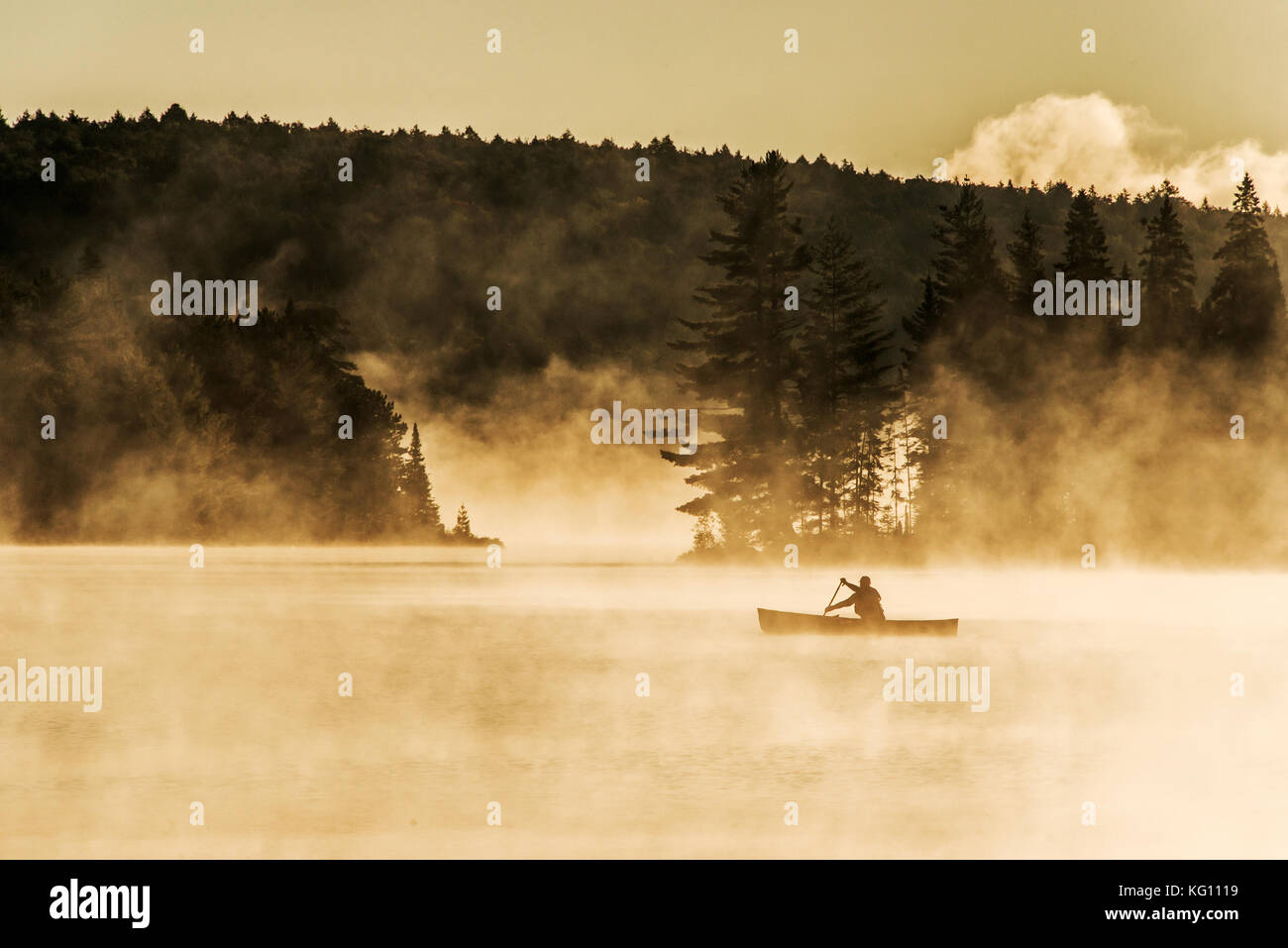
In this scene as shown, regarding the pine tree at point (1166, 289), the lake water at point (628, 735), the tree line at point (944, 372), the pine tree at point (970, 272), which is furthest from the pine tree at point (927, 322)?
the lake water at point (628, 735)

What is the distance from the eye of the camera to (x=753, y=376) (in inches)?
2985

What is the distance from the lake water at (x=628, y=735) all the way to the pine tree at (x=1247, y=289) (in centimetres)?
3074

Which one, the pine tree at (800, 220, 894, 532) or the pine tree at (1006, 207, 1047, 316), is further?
the pine tree at (1006, 207, 1047, 316)

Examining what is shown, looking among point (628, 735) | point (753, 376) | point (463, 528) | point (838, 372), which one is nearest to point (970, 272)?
point (838, 372)

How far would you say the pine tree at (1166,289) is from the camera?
76.4m

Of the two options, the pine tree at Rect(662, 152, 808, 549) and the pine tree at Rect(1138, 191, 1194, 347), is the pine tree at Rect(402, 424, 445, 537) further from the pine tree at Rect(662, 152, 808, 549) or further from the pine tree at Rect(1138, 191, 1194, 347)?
the pine tree at Rect(1138, 191, 1194, 347)

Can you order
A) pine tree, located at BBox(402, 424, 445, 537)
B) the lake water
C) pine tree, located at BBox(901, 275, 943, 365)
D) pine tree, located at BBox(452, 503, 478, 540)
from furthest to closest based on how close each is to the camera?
pine tree, located at BBox(452, 503, 478, 540), pine tree, located at BBox(402, 424, 445, 537), pine tree, located at BBox(901, 275, 943, 365), the lake water

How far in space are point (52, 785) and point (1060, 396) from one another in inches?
2534

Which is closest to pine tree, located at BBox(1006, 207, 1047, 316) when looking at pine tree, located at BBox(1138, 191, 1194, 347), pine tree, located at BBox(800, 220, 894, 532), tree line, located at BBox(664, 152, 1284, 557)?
tree line, located at BBox(664, 152, 1284, 557)

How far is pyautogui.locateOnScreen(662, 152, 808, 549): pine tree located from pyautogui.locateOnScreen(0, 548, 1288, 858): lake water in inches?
986

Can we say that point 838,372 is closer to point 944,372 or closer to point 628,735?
point 944,372

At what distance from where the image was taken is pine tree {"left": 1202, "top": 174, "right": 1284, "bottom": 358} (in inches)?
2958

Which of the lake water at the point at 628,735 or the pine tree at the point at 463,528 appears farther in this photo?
the pine tree at the point at 463,528

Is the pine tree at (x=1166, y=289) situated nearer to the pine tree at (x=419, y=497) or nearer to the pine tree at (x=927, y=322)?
the pine tree at (x=927, y=322)
